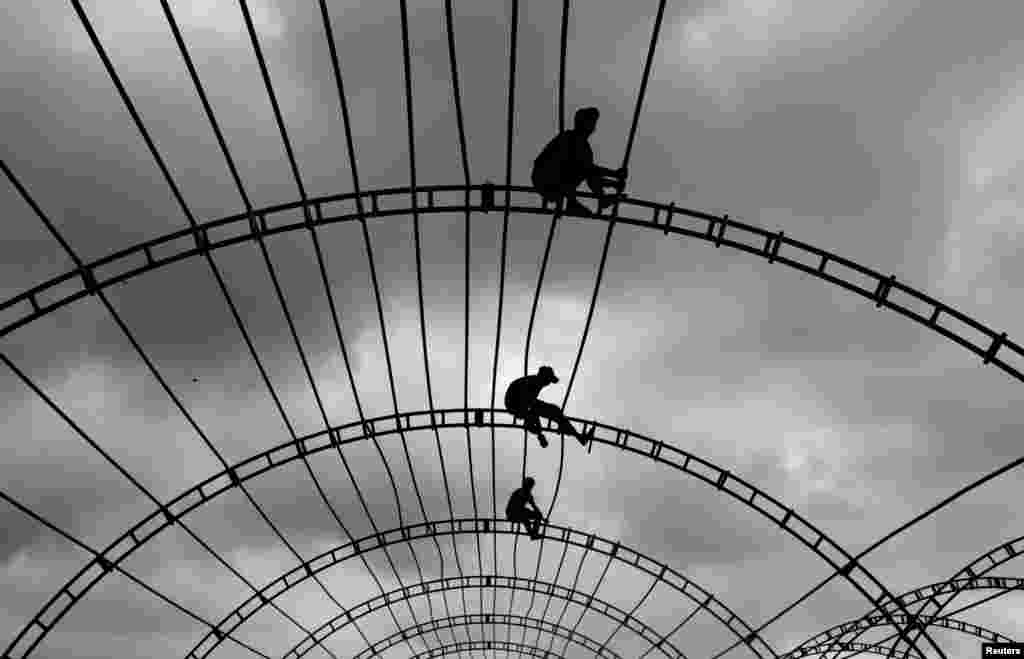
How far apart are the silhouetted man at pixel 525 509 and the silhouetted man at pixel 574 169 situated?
10850 millimetres

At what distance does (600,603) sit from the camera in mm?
28594

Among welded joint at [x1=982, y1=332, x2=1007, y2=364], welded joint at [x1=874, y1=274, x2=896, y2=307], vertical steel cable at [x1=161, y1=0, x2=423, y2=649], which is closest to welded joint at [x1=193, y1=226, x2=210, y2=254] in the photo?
vertical steel cable at [x1=161, y1=0, x2=423, y2=649]

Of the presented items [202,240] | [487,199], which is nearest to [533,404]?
[487,199]

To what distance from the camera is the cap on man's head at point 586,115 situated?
10102mm

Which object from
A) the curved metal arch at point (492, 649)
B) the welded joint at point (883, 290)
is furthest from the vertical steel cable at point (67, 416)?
the curved metal arch at point (492, 649)

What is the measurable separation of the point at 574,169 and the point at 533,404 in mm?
6499

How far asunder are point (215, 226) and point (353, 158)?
2653 millimetres

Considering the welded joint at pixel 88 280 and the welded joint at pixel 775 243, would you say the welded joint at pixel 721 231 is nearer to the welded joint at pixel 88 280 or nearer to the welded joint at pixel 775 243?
the welded joint at pixel 775 243

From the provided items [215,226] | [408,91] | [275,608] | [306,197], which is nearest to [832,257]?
[408,91]

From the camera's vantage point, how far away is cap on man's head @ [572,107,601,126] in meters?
10.1

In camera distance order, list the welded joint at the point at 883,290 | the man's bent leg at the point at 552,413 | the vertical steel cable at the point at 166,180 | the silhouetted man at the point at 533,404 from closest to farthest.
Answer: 1. the vertical steel cable at the point at 166,180
2. the welded joint at the point at 883,290
3. the silhouetted man at the point at 533,404
4. the man's bent leg at the point at 552,413

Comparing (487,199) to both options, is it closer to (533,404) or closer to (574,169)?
(574,169)

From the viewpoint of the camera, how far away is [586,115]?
10148mm

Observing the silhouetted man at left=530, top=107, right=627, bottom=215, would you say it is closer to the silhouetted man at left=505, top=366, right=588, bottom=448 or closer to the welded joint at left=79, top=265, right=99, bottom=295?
the silhouetted man at left=505, top=366, right=588, bottom=448
